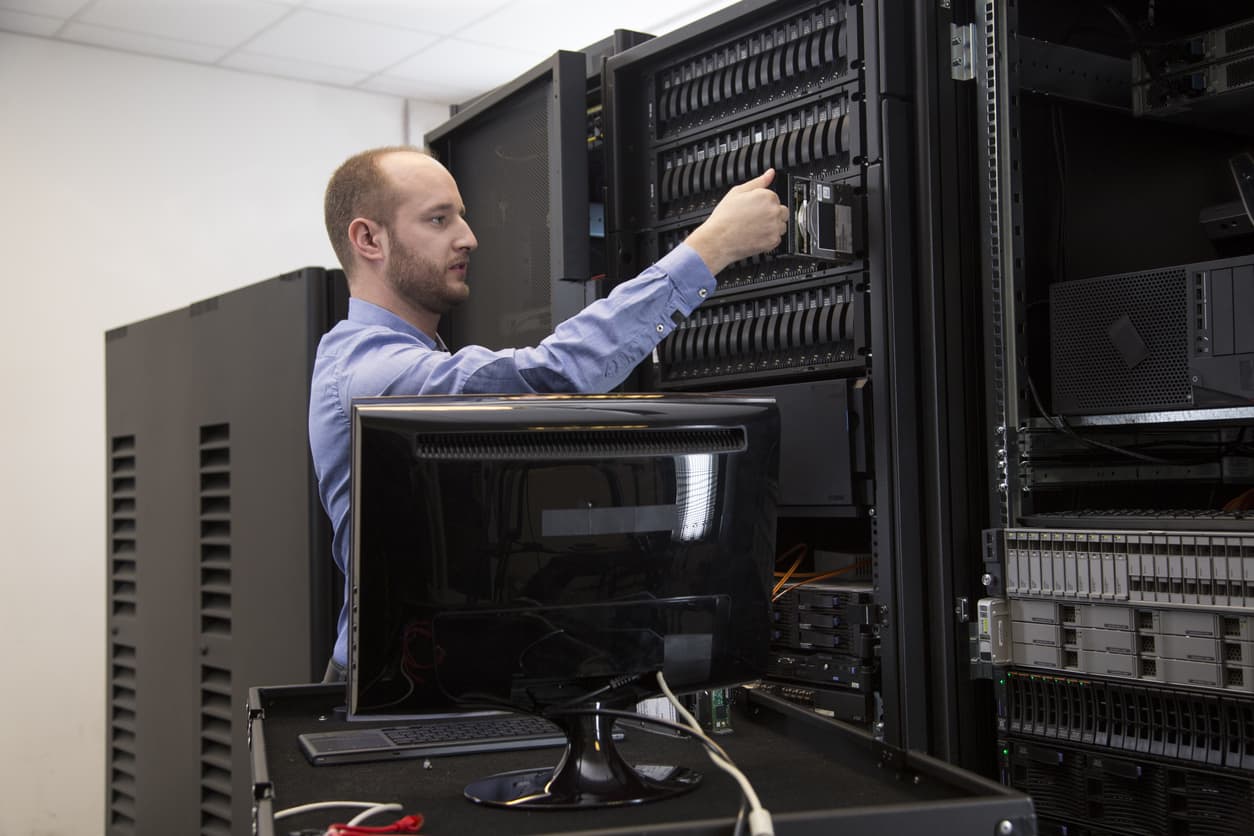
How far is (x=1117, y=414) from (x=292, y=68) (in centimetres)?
401

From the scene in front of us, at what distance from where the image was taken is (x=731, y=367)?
1.81 m

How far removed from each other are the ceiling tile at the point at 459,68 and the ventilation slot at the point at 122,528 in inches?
84.7

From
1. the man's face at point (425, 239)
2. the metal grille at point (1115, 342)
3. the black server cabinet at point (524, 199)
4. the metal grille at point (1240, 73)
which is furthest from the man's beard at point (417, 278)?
the metal grille at point (1240, 73)

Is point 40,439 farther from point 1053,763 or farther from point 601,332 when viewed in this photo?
point 1053,763

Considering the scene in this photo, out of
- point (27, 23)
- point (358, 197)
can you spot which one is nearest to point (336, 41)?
point (27, 23)

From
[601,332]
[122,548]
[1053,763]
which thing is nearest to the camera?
[1053,763]

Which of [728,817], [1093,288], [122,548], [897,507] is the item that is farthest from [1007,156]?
[122,548]

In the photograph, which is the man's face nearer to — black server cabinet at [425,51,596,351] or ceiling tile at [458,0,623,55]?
black server cabinet at [425,51,596,351]

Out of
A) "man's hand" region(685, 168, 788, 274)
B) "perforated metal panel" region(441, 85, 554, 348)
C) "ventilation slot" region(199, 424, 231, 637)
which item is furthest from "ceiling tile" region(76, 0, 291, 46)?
"man's hand" region(685, 168, 788, 274)

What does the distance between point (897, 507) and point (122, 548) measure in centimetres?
230

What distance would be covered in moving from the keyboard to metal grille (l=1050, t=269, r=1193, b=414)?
2.68ft

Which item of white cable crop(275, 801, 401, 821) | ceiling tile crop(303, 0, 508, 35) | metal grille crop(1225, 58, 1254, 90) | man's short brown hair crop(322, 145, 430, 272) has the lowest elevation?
white cable crop(275, 801, 401, 821)

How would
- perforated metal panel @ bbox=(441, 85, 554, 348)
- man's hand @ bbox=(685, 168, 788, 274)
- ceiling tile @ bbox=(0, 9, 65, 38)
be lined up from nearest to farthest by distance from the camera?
1. man's hand @ bbox=(685, 168, 788, 274)
2. perforated metal panel @ bbox=(441, 85, 554, 348)
3. ceiling tile @ bbox=(0, 9, 65, 38)

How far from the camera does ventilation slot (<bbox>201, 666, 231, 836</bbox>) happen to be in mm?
2576
